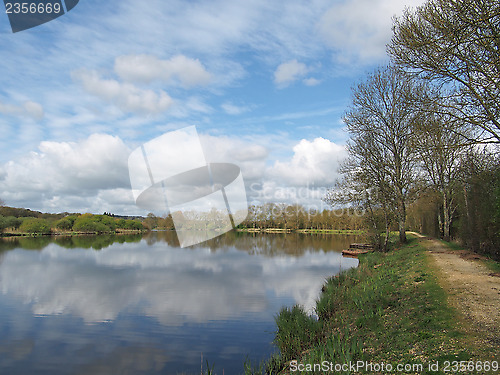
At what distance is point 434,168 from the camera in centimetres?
2527

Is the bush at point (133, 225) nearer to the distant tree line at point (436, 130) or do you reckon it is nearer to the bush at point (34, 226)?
the bush at point (34, 226)

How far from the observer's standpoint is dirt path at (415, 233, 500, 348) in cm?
548

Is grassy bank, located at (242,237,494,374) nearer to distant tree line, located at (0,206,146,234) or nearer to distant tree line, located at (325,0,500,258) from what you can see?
distant tree line, located at (325,0,500,258)

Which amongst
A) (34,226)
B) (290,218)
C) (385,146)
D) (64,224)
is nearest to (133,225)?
(64,224)

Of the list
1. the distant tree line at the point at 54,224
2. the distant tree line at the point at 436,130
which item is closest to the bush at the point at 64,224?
the distant tree line at the point at 54,224

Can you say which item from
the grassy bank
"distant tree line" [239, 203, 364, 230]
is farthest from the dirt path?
"distant tree line" [239, 203, 364, 230]

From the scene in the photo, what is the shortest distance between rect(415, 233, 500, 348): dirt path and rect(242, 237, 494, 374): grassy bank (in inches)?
11.7

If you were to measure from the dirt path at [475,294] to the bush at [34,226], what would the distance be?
89.8 metres

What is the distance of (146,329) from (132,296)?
16.3ft

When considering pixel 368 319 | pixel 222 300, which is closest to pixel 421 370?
pixel 368 319

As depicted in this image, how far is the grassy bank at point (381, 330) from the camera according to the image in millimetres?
5135

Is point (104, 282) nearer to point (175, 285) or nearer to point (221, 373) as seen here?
point (175, 285)

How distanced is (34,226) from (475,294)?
92248 mm

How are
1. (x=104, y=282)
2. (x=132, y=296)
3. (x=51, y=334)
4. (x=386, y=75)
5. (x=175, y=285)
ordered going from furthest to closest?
(x=386, y=75) < (x=104, y=282) < (x=175, y=285) < (x=132, y=296) < (x=51, y=334)
